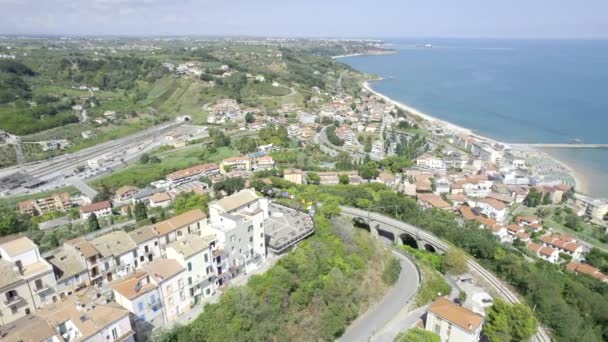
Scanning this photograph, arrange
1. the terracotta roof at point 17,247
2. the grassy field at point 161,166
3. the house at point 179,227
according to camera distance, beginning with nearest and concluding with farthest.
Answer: the terracotta roof at point 17,247 < the house at point 179,227 < the grassy field at point 161,166

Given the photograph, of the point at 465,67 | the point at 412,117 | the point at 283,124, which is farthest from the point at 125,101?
the point at 465,67

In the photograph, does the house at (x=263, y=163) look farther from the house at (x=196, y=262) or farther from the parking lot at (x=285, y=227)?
the house at (x=196, y=262)

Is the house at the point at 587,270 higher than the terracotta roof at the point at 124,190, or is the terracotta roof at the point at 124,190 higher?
the terracotta roof at the point at 124,190

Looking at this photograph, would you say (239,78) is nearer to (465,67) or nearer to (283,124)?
(283,124)

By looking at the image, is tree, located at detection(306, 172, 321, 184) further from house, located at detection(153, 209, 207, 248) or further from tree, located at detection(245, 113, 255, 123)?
tree, located at detection(245, 113, 255, 123)

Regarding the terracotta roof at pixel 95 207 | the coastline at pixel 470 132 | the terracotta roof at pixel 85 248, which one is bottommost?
the coastline at pixel 470 132

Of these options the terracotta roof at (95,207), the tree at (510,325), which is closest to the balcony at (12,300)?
the terracotta roof at (95,207)

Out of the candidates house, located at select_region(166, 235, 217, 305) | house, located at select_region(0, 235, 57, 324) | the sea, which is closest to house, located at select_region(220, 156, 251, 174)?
house, located at select_region(166, 235, 217, 305)
